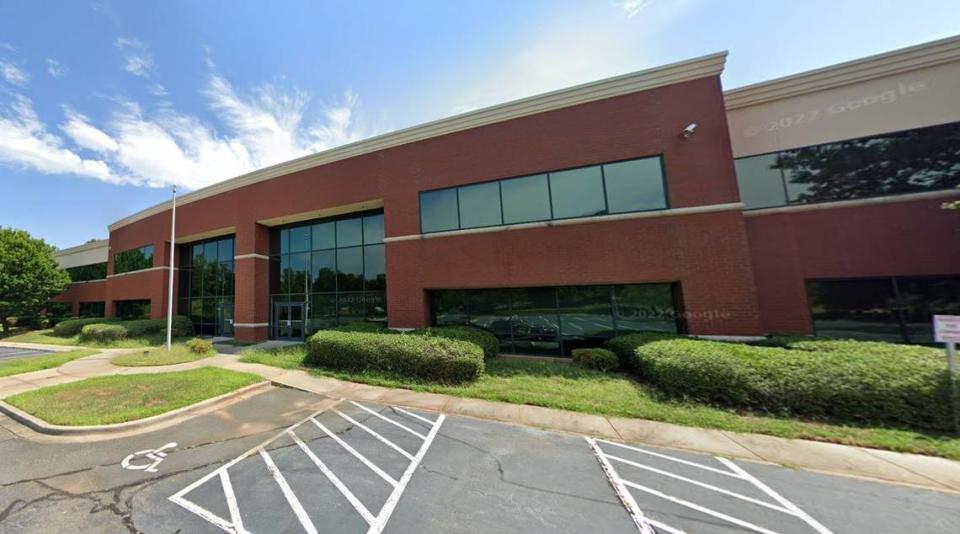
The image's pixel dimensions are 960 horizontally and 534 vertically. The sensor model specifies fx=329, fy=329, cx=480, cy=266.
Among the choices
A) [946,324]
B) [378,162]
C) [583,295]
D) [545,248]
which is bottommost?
[946,324]

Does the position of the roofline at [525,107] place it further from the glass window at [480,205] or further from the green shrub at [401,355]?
the green shrub at [401,355]

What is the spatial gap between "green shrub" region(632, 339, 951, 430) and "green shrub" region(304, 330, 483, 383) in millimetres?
4786

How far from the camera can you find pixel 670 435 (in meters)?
5.85

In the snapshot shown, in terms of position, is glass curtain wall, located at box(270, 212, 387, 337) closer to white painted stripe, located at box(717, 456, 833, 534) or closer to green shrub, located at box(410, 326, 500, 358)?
green shrub, located at box(410, 326, 500, 358)

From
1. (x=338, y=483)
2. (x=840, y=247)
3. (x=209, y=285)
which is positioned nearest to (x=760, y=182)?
(x=840, y=247)

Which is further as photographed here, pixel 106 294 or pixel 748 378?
pixel 106 294

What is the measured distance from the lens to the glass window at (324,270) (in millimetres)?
17016

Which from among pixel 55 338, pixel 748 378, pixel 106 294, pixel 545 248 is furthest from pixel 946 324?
pixel 106 294

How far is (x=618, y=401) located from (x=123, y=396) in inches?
462

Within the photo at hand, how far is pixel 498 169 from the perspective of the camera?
42.3 ft

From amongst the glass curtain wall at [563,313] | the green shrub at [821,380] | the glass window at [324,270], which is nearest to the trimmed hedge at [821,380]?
the green shrub at [821,380]

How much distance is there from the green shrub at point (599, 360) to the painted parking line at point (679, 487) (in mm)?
4512

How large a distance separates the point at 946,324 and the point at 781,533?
5.75 meters

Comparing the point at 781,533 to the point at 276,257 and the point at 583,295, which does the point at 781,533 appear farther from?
the point at 276,257
